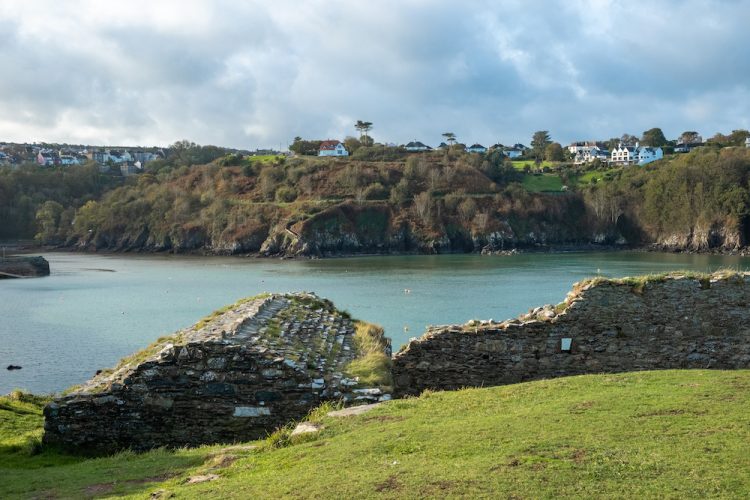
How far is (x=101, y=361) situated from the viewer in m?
35.0

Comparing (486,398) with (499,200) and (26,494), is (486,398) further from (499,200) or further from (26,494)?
(499,200)

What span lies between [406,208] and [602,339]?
394 feet

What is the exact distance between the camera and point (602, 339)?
15859 millimetres

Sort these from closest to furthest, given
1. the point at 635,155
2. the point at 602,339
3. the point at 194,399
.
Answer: the point at 194,399 → the point at 602,339 → the point at 635,155

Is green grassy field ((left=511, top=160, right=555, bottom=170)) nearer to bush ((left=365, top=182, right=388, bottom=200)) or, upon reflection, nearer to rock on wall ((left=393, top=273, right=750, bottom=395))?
bush ((left=365, top=182, right=388, bottom=200))

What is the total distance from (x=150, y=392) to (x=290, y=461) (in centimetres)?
531

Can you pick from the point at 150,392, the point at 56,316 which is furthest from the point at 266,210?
the point at 150,392

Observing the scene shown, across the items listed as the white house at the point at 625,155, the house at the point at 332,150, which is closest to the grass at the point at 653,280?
the house at the point at 332,150

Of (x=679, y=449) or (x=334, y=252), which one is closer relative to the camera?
(x=679, y=449)

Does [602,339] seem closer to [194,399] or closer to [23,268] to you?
[194,399]

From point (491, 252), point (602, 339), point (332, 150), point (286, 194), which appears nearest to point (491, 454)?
point (602, 339)

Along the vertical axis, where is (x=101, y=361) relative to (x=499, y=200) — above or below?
below

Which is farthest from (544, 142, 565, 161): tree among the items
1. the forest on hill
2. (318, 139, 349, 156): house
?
(318, 139, 349, 156): house

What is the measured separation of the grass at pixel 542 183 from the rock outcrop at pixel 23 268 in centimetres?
9570
